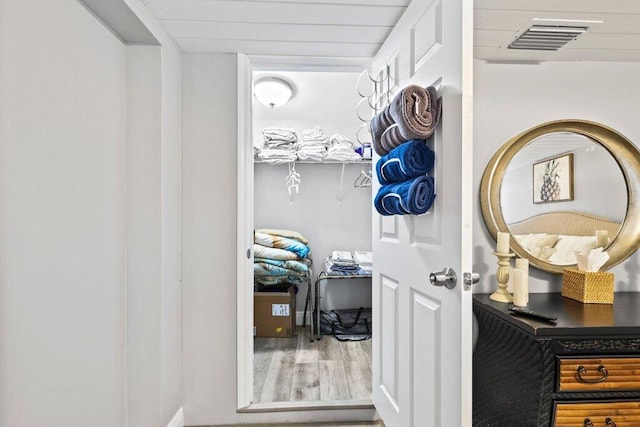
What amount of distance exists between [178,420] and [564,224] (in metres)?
2.12

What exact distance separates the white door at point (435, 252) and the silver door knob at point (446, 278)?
17 mm

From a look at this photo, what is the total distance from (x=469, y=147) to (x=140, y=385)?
1625 mm

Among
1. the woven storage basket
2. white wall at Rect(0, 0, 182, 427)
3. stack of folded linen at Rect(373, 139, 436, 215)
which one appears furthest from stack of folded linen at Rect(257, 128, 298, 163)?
the woven storage basket

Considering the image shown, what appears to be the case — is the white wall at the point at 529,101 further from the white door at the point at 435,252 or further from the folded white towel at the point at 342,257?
the folded white towel at the point at 342,257

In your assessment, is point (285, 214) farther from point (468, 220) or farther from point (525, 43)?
point (468, 220)

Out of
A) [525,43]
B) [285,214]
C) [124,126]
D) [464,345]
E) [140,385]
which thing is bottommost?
[140,385]

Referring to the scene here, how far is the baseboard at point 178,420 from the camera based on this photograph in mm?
1756

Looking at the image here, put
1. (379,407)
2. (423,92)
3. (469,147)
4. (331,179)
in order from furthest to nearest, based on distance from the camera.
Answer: (331,179)
(379,407)
(423,92)
(469,147)

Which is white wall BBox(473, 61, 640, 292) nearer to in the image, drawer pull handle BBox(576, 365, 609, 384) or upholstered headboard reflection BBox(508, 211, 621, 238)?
upholstered headboard reflection BBox(508, 211, 621, 238)

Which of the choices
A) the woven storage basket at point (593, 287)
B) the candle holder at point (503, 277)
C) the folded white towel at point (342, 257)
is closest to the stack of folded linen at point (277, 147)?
the folded white towel at point (342, 257)

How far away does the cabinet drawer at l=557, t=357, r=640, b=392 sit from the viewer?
1.21 meters

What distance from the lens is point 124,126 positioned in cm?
157

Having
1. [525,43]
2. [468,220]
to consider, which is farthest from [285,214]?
[468,220]

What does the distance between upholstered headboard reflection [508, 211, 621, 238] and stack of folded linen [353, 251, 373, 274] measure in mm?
1557
